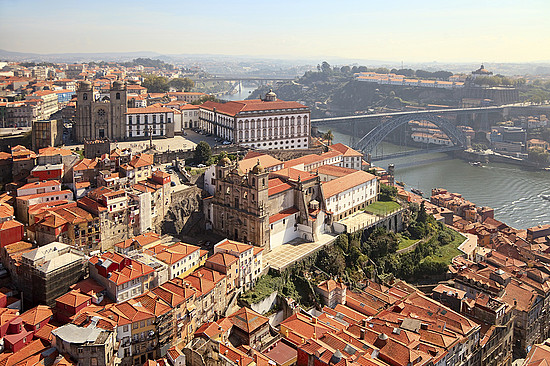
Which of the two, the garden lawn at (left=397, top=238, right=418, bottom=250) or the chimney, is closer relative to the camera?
the chimney

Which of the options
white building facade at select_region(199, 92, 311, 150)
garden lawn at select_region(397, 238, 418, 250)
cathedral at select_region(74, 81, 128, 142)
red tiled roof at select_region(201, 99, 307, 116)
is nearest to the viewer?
garden lawn at select_region(397, 238, 418, 250)

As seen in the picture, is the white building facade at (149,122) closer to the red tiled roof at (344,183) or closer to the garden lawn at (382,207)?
the red tiled roof at (344,183)

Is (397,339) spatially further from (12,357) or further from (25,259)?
(25,259)

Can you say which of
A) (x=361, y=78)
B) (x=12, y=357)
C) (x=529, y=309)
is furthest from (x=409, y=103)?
(x=12, y=357)

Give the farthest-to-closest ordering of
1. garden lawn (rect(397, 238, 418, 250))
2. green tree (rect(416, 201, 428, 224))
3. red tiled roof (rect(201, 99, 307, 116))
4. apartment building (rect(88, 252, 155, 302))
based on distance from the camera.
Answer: red tiled roof (rect(201, 99, 307, 116)), green tree (rect(416, 201, 428, 224)), garden lawn (rect(397, 238, 418, 250)), apartment building (rect(88, 252, 155, 302))

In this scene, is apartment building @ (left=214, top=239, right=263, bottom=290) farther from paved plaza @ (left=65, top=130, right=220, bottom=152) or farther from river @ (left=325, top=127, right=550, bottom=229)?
river @ (left=325, top=127, right=550, bottom=229)

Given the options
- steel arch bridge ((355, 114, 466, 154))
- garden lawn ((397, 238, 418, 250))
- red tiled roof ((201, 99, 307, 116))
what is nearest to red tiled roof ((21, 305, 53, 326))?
garden lawn ((397, 238, 418, 250))

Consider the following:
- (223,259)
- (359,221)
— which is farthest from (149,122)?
(223,259)
